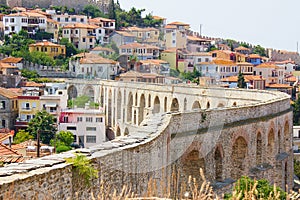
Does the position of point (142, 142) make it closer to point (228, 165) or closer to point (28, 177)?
point (28, 177)

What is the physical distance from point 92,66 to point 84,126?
23.5 meters

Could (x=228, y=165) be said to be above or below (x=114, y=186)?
below

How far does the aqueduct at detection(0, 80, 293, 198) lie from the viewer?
10.2 m

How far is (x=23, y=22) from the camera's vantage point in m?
76.6

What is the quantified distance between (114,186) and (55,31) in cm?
7271

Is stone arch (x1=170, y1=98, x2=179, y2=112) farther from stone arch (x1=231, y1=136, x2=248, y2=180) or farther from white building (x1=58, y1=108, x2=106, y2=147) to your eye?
stone arch (x1=231, y1=136, x2=248, y2=180)

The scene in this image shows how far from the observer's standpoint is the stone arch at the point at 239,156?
1976cm

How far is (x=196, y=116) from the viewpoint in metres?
16.4

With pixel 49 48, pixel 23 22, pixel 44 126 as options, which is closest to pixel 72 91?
pixel 49 48

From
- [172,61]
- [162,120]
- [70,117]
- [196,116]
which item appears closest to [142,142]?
[162,120]

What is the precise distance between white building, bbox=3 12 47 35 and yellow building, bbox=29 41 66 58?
19.4 feet

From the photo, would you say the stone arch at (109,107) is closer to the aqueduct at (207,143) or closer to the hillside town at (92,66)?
the hillside town at (92,66)

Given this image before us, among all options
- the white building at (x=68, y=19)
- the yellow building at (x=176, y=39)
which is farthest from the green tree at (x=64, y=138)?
the white building at (x=68, y=19)

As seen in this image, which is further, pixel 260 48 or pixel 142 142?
pixel 260 48
